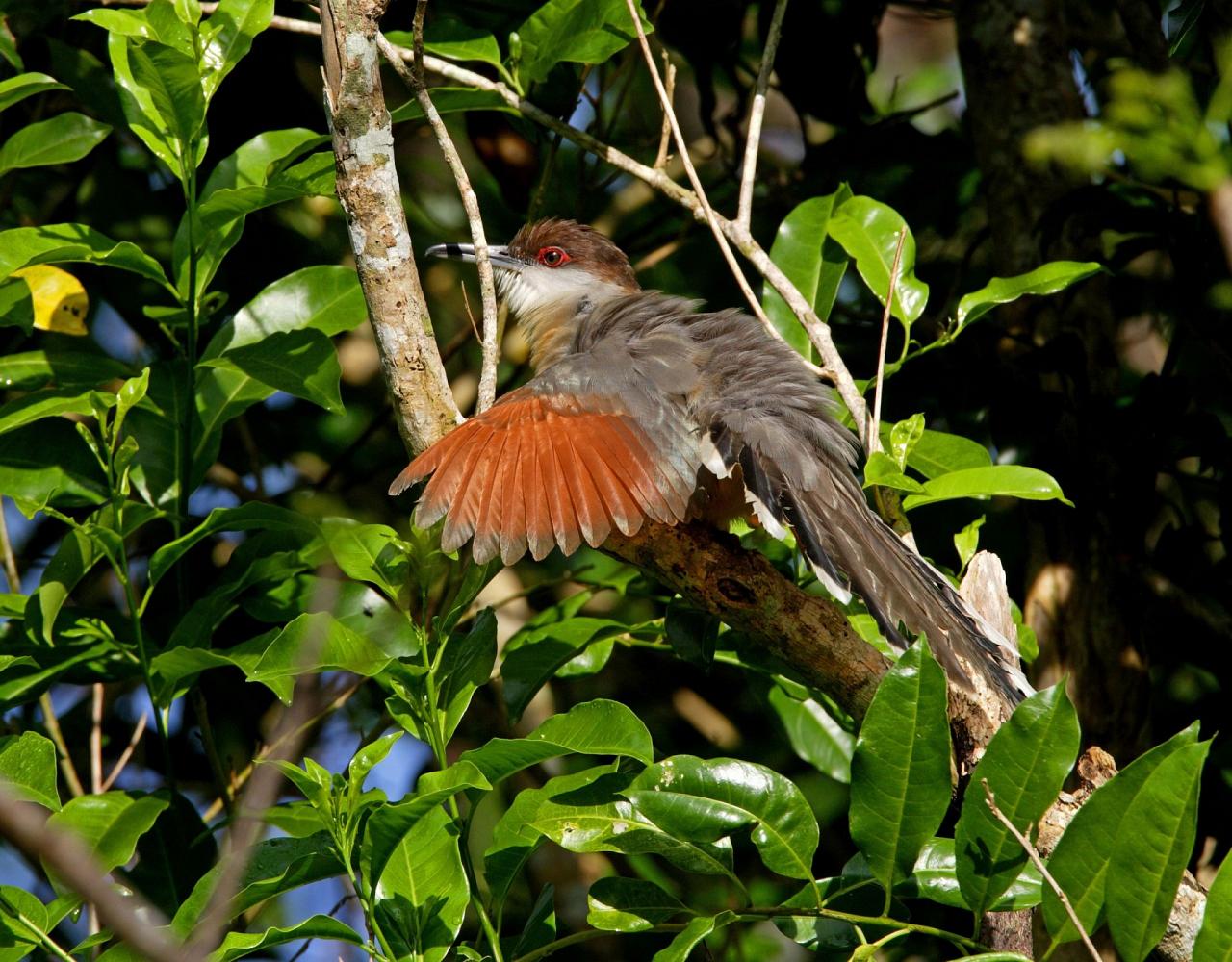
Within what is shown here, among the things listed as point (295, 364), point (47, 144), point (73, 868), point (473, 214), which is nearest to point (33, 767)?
point (295, 364)

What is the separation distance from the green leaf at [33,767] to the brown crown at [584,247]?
2.41 meters

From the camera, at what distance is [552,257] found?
14.3ft

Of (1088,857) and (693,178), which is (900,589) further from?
(693,178)

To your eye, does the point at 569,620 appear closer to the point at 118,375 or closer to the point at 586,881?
the point at 118,375

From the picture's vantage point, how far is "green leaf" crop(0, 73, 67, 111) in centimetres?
307

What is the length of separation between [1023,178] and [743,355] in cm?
174

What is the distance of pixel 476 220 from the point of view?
2.82 m

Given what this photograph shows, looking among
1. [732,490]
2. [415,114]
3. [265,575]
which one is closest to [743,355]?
[732,490]

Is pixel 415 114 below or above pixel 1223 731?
above

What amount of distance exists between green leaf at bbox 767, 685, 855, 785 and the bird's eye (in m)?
1.68

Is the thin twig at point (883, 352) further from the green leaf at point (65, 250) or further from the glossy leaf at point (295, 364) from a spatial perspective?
the green leaf at point (65, 250)

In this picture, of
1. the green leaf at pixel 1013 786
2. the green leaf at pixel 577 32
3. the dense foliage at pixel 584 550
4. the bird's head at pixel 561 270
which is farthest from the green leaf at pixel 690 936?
the bird's head at pixel 561 270

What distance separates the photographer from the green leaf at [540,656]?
3135 mm

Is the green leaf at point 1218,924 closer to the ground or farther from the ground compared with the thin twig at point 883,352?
closer to the ground
